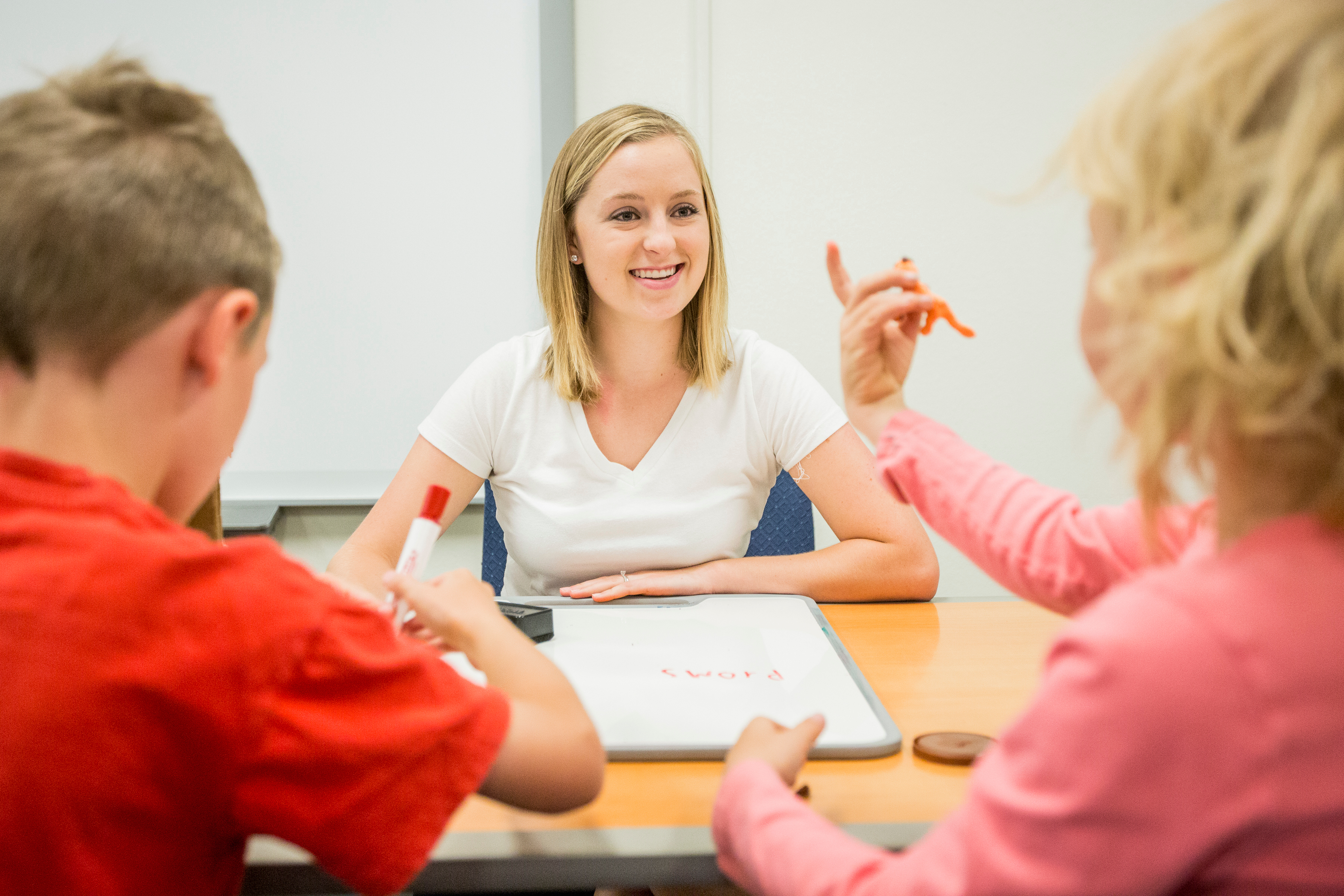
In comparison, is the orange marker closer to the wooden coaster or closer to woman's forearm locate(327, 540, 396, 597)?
the wooden coaster

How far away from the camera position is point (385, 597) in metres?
1.17

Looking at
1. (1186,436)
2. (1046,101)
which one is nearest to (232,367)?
(1186,436)

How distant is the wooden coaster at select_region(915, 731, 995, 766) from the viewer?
2.41 feet

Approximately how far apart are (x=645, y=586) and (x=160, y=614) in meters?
0.79

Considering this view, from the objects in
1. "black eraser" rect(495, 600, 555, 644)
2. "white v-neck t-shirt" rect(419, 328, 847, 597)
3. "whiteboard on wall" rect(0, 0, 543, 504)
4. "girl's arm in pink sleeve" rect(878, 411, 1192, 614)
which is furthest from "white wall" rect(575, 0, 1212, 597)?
"girl's arm in pink sleeve" rect(878, 411, 1192, 614)

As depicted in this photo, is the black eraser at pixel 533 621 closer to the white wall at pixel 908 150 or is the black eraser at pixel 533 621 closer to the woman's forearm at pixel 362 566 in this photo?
the woman's forearm at pixel 362 566

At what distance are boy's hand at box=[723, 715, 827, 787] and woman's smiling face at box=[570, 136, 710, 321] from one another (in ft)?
3.03

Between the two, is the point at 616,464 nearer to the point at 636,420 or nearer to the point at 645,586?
the point at 636,420

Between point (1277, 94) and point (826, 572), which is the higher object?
point (1277, 94)

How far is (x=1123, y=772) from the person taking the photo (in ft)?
1.31

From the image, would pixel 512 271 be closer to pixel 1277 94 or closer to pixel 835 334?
pixel 835 334

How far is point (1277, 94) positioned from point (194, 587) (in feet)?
1.84

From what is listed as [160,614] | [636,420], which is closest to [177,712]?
[160,614]

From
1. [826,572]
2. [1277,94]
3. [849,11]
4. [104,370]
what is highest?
[849,11]
